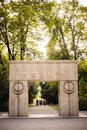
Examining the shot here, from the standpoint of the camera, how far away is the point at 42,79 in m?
21.8

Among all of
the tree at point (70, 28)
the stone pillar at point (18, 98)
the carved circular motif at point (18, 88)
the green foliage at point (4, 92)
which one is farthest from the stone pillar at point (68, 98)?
the tree at point (70, 28)

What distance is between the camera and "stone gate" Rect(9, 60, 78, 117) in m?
21.8

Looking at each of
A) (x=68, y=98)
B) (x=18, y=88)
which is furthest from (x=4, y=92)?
(x=68, y=98)

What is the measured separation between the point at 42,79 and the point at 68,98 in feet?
7.93

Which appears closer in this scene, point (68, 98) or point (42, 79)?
point (42, 79)

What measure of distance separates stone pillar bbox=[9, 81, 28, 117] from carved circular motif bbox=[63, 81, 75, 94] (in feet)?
9.82

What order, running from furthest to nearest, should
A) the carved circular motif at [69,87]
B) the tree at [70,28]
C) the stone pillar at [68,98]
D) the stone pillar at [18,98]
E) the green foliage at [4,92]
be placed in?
the tree at [70,28]
the green foliage at [4,92]
the carved circular motif at [69,87]
the stone pillar at [68,98]
the stone pillar at [18,98]

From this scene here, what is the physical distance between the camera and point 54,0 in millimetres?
34500

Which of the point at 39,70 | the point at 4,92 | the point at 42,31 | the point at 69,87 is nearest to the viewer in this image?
the point at 39,70

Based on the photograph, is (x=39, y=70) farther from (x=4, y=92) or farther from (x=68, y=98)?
(x=4, y=92)

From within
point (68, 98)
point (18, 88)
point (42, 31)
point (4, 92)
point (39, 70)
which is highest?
point (42, 31)

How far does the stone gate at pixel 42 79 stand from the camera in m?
21.8

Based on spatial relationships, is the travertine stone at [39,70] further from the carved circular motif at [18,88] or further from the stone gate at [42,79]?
the carved circular motif at [18,88]

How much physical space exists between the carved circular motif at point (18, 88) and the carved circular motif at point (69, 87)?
3212mm
